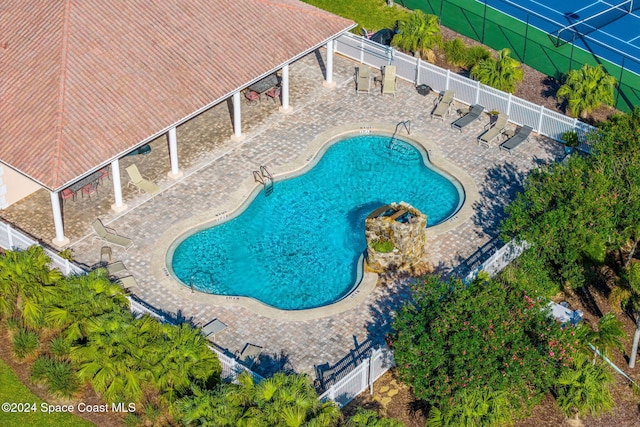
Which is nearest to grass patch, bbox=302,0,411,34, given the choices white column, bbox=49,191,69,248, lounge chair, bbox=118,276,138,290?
white column, bbox=49,191,69,248

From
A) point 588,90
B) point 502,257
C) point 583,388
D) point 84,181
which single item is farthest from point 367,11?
point 583,388

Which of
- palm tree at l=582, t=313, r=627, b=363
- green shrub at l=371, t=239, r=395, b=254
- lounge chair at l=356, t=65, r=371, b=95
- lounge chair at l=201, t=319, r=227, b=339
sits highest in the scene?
lounge chair at l=356, t=65, r=371, b=95

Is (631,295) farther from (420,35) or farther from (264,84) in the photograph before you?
(264,84)

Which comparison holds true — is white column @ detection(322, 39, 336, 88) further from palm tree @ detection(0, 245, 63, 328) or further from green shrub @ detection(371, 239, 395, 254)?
palm tree @ detection(0, 245, 63, 328)

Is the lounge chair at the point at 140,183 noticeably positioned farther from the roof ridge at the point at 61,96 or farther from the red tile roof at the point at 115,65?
the roof ridge at the point at 61,96

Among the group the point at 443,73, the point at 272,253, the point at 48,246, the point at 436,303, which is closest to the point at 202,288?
the point at 272,253

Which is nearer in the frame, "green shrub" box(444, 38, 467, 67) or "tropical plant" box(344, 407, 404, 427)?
"tropical plant" box(344, 407, 404, 427)
